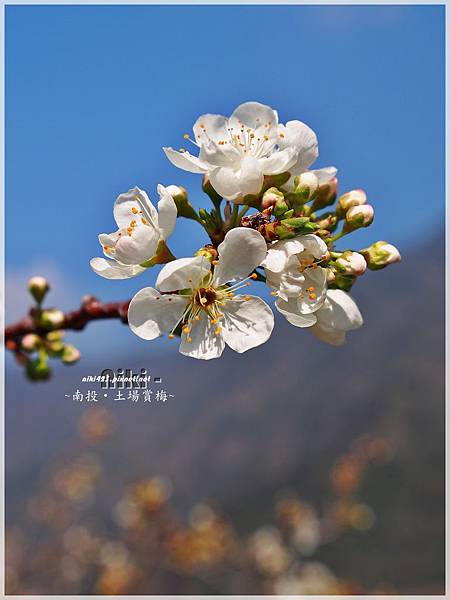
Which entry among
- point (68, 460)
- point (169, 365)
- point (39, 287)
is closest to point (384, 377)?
point (169, 365)

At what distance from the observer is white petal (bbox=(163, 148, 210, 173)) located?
125cm

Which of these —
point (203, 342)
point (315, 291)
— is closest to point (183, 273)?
point (203, 342)

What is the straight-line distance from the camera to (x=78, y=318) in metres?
1.63

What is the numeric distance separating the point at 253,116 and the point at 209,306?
490 mm

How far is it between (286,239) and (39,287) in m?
1.00

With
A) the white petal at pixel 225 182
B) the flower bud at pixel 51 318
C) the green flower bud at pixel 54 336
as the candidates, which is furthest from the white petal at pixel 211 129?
the green flower bud at pixel 54 336

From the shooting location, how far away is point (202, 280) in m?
1.24

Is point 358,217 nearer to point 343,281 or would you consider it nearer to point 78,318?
point 343,281

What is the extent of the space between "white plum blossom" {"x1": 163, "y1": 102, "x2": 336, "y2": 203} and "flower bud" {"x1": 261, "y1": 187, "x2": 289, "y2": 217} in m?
0.03

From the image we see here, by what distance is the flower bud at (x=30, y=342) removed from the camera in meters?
1.80

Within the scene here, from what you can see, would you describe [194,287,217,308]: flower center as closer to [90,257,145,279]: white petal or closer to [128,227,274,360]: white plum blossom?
[128,227,274,360]: white plum blossom

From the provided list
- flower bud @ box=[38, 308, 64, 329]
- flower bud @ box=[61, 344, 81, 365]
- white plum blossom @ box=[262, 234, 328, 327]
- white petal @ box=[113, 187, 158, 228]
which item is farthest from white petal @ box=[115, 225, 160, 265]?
flower bud @ box=[61, 344, 81, 365]

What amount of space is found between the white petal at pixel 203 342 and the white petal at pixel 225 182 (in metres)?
0.27

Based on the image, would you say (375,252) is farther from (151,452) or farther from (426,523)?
(151,452)
